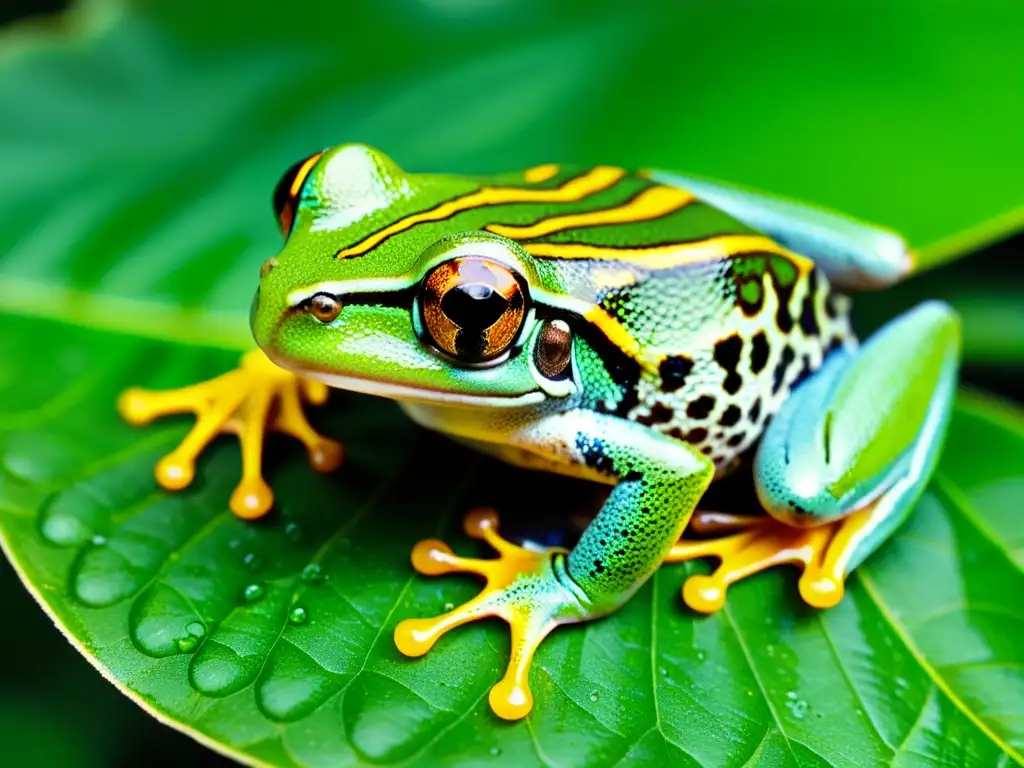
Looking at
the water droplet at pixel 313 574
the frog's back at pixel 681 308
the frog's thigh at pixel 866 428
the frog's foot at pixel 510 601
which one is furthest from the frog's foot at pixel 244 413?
the frog's thigh at pixel 866 428

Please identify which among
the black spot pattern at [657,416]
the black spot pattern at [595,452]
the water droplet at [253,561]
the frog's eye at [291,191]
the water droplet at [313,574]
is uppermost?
the frog's eye at [291,191]

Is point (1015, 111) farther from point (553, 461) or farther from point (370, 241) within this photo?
point (370, 241)

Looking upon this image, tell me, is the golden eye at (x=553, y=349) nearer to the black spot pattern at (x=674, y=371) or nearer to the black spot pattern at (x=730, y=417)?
the black spot pattern at (x=674, y=371)

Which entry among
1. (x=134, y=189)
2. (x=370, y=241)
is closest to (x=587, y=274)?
(x=370, y=241)

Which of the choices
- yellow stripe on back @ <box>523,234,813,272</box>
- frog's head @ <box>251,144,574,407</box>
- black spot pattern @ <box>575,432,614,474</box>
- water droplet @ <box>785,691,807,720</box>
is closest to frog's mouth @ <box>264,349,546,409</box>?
frog's head @ <box>251,144,574,407</box>

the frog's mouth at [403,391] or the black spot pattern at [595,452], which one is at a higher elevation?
the frog's mouth at [403,391]

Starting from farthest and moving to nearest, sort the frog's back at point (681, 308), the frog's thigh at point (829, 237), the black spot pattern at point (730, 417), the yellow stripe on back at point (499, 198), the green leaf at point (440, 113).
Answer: the green leaf at point (440, 113), the frog's thigh at point (829, 237), the black spot pattern at point (730, 417), the frog's back at point (681, 308), the yellow stripe on back at point (499, 198)

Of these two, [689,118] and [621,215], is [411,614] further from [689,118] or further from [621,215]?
[689,118]
